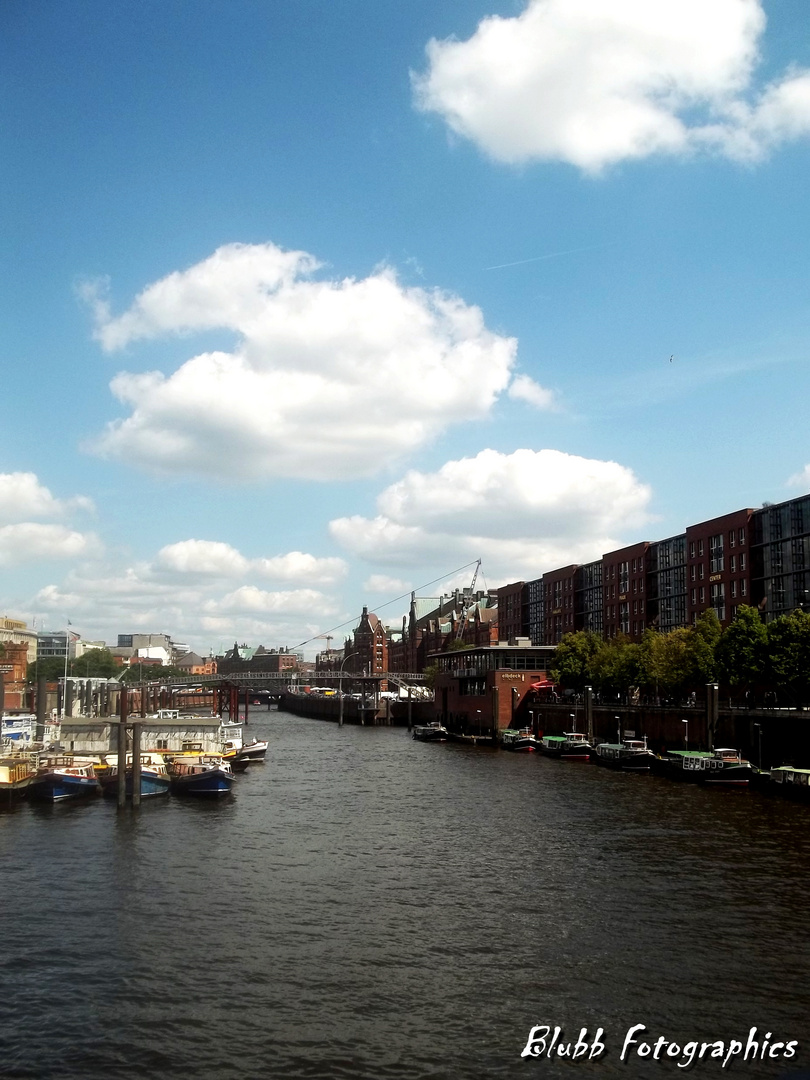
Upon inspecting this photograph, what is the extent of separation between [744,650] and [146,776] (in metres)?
58.3

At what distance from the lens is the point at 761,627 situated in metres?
96.6

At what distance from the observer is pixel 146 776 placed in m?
66.8

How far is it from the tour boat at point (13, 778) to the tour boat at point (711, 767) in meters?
50.7

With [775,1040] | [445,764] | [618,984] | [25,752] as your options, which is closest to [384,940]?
[618,984]

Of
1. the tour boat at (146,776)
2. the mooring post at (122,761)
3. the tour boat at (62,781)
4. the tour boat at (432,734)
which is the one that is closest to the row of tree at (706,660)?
the tour boat at (432,734)

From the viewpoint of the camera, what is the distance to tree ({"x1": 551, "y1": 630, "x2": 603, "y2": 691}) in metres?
141

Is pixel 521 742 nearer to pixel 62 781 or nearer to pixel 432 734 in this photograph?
pixel 432 734

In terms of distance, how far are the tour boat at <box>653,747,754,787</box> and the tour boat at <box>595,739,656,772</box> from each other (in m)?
3.45

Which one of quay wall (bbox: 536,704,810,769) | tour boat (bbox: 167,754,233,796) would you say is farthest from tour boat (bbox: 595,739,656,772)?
tour boat (bbox: 167,754,233,796)

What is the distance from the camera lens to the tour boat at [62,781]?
6556 centimetres

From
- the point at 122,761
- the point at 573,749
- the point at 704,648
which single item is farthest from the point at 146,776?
the point at 704,648

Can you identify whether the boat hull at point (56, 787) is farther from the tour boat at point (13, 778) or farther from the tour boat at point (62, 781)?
the tour boat at point (13, 778)

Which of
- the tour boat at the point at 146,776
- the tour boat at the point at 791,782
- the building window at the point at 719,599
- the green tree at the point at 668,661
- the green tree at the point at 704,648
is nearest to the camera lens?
the tour boat at the point at 146,776

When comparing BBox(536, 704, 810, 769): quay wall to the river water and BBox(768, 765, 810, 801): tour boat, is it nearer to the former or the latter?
BBox(768, 765, 810, 801): tour boat
